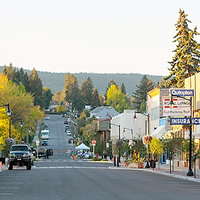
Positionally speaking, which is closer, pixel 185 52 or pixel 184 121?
pixel 184 121

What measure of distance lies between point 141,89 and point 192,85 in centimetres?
13236

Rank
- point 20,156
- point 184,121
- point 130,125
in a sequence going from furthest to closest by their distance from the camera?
point 130,125, point 20,156, point 184,121

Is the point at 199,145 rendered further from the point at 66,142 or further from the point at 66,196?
the point at 66,142

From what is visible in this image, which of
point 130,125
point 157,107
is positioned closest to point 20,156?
point 157,107

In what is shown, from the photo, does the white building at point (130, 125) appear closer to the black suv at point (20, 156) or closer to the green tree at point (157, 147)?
the green tree at point (157, 147)

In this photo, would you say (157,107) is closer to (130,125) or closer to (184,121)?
(130,125)

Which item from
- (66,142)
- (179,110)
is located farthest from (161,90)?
(66,142)

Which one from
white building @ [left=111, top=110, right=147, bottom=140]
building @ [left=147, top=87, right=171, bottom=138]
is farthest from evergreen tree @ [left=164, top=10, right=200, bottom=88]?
white building @ [left=111, top=110, right=147, bottom=140]

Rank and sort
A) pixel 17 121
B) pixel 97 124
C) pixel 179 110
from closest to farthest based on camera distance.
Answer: pixel 179 110, pixel 17 121, pixel 97 124

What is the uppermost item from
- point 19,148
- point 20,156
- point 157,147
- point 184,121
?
point 184,121

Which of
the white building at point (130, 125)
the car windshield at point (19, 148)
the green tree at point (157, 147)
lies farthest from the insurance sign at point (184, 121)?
the white building at point (130, 125)

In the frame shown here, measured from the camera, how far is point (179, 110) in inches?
2347

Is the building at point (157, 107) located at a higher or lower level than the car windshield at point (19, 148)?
higher

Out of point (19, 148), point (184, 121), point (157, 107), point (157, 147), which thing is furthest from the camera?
point (157, 107)
